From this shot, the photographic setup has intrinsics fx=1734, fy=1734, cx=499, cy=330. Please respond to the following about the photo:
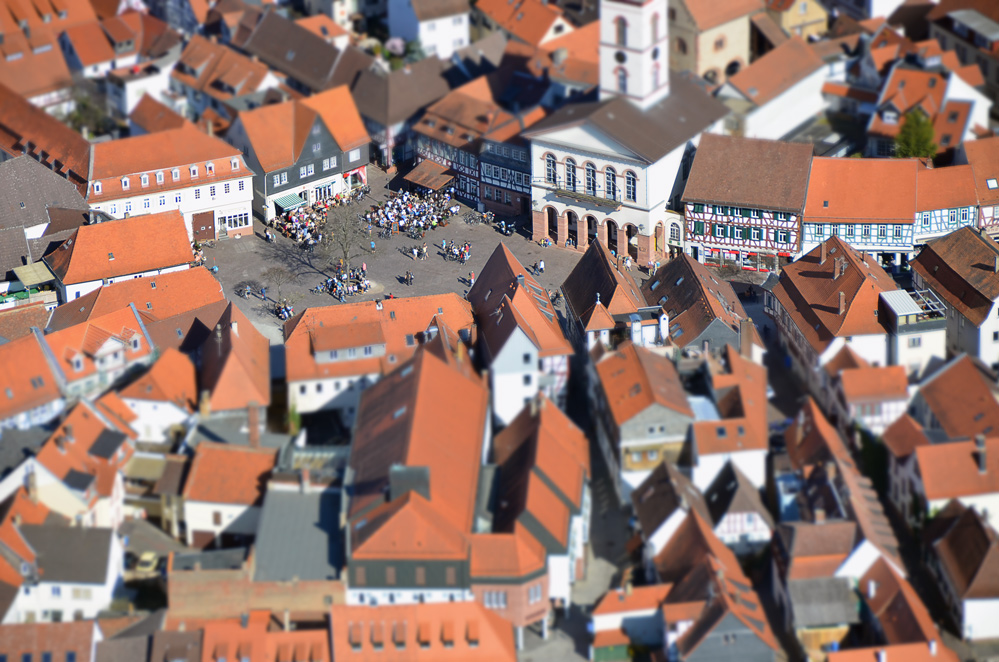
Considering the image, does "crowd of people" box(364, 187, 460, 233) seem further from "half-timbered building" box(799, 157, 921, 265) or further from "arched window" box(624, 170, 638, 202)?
"half-timbered building" box(799, 157, 921, 265)

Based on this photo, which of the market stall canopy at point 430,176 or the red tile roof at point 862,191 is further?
the market stall canopy at point 430,176

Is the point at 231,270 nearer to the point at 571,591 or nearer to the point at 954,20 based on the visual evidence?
the point at 571,591

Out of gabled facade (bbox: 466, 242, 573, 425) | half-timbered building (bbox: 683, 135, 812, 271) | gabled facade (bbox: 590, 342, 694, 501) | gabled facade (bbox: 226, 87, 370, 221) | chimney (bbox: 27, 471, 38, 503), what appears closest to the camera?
chimney (bbox: 27, 471, 38, 503)

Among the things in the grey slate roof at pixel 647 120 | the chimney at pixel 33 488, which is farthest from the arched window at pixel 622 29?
the chimney at pixel 33 488

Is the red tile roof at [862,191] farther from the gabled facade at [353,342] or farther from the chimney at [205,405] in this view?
the chimney at [205,405]

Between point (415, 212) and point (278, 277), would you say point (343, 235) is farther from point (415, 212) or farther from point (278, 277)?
point (415, 212)

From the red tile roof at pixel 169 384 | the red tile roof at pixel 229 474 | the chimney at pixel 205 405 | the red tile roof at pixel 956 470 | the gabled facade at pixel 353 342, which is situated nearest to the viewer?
the red tile roof at pixel 956 470

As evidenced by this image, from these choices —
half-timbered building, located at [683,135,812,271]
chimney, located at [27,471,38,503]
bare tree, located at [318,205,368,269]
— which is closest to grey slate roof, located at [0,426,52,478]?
chimney, located at [27,471,38,503]
